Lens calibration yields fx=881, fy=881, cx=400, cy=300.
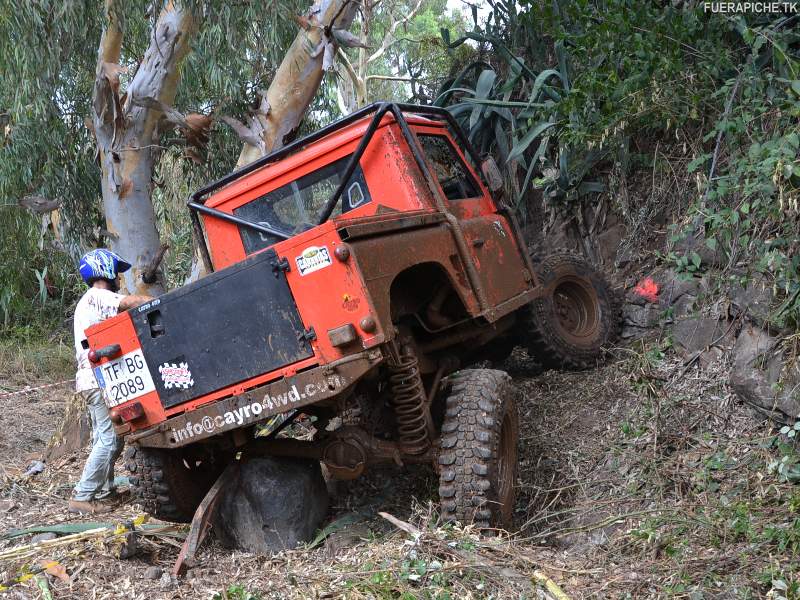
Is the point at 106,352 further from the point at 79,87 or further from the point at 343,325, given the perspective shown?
the point at 79,87

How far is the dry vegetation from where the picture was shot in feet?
13.2

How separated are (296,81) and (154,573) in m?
5.18

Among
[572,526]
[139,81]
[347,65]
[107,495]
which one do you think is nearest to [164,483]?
[107,495]

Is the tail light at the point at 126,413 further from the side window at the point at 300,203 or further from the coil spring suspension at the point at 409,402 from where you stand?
the side window at the point at 300,203

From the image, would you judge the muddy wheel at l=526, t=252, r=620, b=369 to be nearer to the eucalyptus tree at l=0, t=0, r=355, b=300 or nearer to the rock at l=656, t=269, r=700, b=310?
the rock at l=656, t=269, r=700, b=310

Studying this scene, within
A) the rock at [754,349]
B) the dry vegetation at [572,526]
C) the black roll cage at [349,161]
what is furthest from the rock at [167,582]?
the rock at [754,349]

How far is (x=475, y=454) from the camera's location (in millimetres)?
4742

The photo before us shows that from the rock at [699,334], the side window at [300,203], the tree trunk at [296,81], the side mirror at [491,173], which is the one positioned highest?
the tree trunk at [296,81]

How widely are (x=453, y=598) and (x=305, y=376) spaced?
130cm

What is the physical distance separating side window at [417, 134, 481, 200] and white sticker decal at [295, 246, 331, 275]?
174cm

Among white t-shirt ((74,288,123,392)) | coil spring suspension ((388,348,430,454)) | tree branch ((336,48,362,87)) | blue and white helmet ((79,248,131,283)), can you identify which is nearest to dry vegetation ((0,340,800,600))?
coil spring suspension ((388,348,430,454))

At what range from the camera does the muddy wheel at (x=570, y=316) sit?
674 centimetres

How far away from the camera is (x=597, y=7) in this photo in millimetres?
7090

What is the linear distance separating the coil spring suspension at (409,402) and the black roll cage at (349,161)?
1212mm
